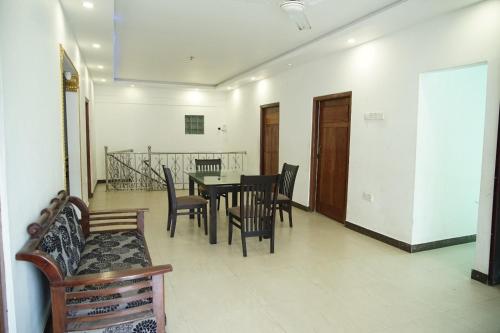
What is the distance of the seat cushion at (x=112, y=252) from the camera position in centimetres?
220

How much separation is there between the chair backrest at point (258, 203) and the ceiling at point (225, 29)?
1876mm

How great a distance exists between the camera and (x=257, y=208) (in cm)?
367

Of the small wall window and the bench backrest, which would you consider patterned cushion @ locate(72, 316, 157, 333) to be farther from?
the small wall window

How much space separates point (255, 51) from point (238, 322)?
441 centimetres

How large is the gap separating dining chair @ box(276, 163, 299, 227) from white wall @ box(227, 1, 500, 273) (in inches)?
33.1

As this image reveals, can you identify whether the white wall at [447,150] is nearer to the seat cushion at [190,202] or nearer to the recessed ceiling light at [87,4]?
the seat cushion at [190,202]

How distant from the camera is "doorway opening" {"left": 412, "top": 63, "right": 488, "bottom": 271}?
374cm

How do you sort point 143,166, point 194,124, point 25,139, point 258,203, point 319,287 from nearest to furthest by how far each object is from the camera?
point 25,139 → point 319,287 → point 258,203 → point 143,166 → point 194,124

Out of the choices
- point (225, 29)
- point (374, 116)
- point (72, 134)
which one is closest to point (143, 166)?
point (72, 134)

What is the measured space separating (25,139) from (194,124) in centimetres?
830

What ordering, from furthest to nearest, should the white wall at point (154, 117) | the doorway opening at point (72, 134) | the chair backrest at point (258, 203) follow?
the white wall at point (154, 117) < the doorway opening at point (72, 134) < the chair backrest at point (258, 203)

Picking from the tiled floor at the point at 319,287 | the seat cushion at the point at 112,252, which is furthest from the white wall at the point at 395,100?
the seat cushion at the point at 112,252


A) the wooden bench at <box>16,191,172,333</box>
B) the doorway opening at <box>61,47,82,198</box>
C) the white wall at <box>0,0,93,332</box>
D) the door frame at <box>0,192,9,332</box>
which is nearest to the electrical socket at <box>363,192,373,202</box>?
the wooden bench at <box>16,191,172,333</box>

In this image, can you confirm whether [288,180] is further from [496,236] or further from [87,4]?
[87,4]
